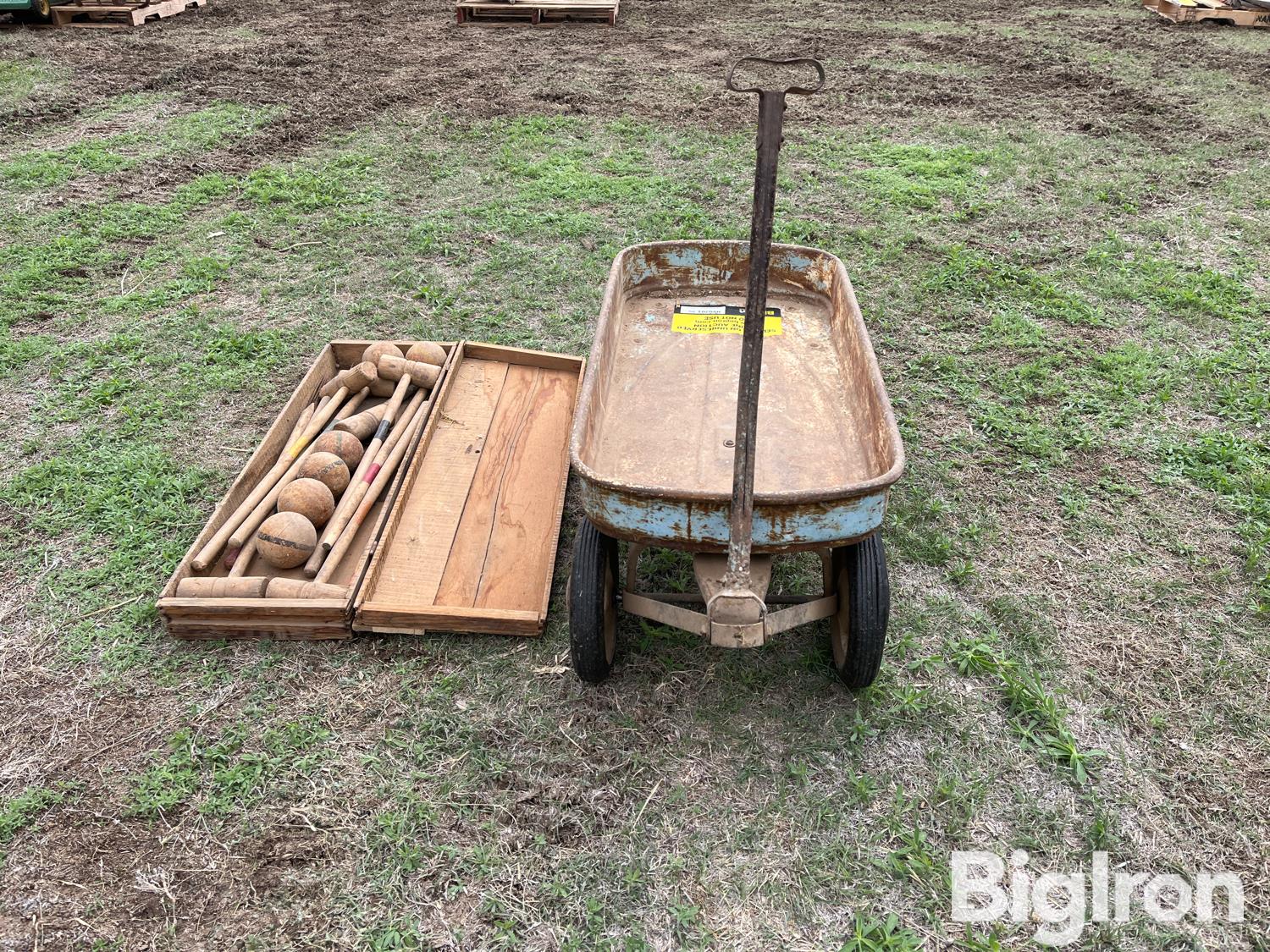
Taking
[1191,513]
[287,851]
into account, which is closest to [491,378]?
[287,851]

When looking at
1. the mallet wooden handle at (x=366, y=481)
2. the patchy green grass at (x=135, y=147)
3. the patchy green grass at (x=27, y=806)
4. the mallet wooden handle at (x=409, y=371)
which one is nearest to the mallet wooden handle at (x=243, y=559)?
the mallet wooden handle at (x=366, y=481)

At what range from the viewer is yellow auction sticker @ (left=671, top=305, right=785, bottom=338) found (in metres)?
4.04

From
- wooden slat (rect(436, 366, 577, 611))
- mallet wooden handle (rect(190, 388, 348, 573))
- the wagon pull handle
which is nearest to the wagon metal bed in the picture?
the wagon pull handle

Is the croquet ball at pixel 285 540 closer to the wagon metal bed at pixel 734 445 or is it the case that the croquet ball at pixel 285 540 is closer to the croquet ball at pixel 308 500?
the croquet ball at pixel 308 500

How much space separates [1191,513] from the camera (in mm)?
4012

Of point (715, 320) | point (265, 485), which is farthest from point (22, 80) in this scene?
point (715, 320)

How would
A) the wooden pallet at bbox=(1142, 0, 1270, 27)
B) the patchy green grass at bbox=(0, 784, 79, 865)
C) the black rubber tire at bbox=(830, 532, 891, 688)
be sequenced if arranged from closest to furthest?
the patchy green grass at bbox=(0, 784, 79, 865), the black rubber tire at bbox=(830, 532, 891, 688), the wooden pallet at bbox=(1142, 0, 1270, 27)

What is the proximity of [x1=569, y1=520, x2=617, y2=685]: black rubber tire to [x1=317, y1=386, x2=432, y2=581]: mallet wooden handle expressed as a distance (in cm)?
118

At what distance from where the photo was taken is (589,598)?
2.89 m

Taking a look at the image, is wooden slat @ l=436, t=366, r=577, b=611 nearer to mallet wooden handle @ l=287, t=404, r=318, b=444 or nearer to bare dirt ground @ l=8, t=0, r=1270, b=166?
mallet wooden handle @ l=287, t=404, r=318, b=444

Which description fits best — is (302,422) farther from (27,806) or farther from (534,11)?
(534,11)

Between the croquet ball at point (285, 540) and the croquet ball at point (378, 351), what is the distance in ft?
4.45

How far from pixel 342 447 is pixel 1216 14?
48.1 ft

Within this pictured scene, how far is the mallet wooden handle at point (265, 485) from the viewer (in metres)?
3.47
